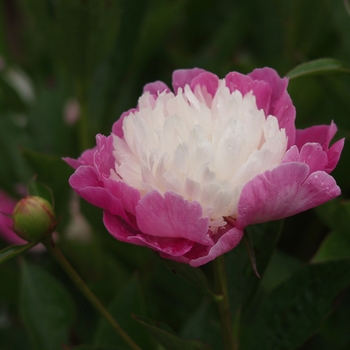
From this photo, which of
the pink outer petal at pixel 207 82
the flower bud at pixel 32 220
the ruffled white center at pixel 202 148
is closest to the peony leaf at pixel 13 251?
the flower bud at pixel 32 220

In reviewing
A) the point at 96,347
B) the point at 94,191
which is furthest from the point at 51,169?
the point at 94,191

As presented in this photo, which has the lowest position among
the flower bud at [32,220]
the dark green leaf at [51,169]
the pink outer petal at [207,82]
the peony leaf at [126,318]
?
the peony leaf at [126,318]

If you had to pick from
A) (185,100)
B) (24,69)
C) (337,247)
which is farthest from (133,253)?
(24,69)

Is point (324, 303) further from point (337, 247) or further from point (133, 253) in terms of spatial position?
point (133, 253)

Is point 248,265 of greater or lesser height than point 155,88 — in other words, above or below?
below

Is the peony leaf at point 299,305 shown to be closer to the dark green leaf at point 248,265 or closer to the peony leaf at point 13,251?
the dark green leaf at point 248,265

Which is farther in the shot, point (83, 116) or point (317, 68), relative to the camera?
point (83, 116)

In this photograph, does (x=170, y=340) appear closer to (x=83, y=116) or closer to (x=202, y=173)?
(x=202, y=173)
